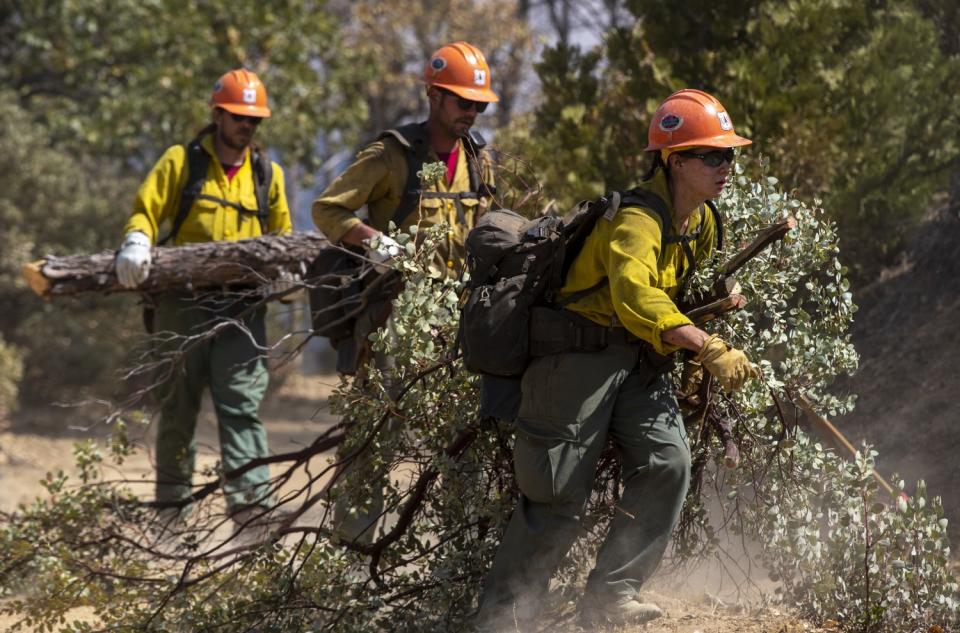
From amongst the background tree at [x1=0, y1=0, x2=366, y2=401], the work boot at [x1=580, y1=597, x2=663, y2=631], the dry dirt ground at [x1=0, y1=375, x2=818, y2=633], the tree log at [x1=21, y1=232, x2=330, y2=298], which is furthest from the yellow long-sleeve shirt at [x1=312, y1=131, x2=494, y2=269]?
the background tree at [x1=0, y1=0, x2=366, y2=401]

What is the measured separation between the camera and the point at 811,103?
23.5ft

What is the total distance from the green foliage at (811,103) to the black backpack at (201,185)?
5.04ft

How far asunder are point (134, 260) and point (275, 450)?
4.97 m

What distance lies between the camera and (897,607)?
4.25 metres

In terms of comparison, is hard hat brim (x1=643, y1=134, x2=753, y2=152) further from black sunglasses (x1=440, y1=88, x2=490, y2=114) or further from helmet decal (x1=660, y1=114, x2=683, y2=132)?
black sunglasses (x1=440, y1=88, x2=490, y2=114)

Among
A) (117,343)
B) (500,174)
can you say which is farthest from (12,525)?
(117,343)

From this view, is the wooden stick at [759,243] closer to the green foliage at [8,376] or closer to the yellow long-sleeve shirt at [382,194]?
the yellow long-sleeve shirt at [382,194]

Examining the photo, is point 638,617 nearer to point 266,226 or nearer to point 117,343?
point 266,226

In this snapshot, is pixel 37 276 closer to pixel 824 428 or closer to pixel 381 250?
pixel 381 250

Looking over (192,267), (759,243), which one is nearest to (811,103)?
(759,243)

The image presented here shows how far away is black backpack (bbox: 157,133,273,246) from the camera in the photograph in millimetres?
6438

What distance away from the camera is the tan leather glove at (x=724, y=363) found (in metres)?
3.75

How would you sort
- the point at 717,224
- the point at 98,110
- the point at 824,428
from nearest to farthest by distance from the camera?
1. the point at 717,224
2. the point at 824,428
3. the point at 98,110

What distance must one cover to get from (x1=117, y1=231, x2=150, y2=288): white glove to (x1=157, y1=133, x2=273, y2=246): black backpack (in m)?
0.33
